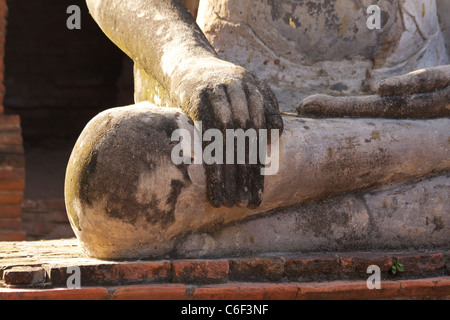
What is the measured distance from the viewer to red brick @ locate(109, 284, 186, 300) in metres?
2.29

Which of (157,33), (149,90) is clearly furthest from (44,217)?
(157,33)

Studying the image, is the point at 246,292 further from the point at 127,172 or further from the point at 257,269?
the point at 127,172

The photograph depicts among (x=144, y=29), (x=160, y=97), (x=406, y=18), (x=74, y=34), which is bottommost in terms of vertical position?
(x=160, y=97)

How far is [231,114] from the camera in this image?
2531mm

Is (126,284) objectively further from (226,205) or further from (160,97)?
(160,97)

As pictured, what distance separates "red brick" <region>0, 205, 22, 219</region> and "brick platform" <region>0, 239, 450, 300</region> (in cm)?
331

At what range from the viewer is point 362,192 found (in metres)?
2.87

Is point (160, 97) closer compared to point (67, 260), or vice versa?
point (67, 260)

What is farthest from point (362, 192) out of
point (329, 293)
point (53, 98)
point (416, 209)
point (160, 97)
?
point (53, 98)

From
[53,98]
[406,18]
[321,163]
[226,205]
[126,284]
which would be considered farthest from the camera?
[53,98]

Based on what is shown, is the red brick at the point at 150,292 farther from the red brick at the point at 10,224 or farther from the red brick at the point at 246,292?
the red brick at the point at 10,224

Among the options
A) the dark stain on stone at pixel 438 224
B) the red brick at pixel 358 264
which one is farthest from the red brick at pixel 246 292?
the dark stain on stone at pixel 438 224

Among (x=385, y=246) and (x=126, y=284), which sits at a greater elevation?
(x=385, y=246)

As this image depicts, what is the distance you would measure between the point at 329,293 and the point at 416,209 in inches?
22.4
